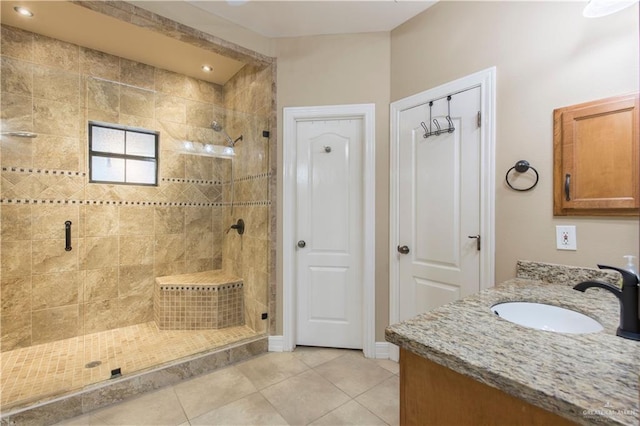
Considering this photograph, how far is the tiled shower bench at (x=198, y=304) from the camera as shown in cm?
276

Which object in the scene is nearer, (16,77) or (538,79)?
(538,79)

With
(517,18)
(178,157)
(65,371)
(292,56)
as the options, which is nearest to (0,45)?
(178,157)

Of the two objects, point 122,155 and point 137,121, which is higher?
point 137,121

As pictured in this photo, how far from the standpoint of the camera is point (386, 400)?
6.06 ft

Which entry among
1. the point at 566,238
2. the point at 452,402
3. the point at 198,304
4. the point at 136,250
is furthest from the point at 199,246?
the point at 566,238

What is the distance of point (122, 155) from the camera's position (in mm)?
2857

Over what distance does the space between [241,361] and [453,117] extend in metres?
2.45

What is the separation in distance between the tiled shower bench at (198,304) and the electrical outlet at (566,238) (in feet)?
8.46

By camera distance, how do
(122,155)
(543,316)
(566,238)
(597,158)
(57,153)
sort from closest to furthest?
(543,316), (597,158), (566,238), (57,153), (122,155)

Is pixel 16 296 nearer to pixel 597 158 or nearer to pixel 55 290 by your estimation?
pixel 55 290

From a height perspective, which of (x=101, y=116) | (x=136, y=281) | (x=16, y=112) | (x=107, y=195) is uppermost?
(x=101, y=116)

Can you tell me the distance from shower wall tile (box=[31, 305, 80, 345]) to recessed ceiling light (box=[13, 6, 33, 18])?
2.37 m

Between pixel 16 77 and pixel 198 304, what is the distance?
2386mm

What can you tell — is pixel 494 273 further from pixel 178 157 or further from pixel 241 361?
pixel 178 157
